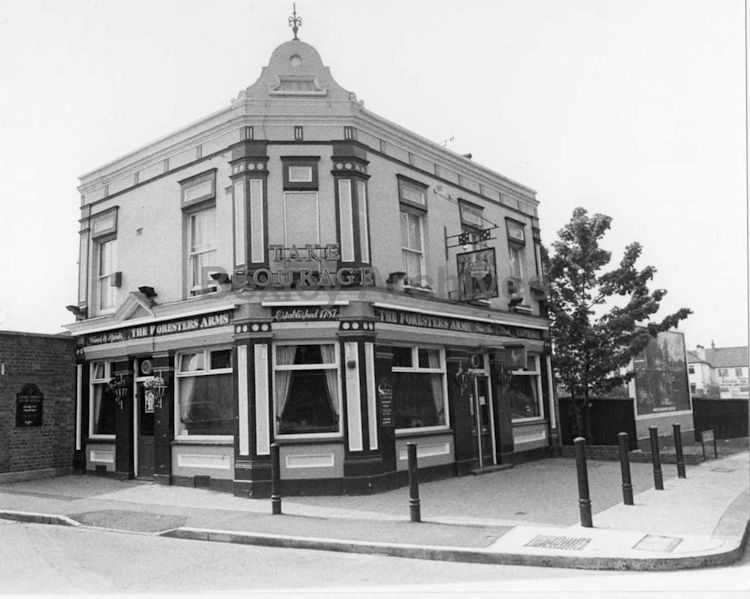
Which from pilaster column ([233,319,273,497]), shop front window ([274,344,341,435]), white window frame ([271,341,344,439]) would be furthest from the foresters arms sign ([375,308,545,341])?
pilaster column ([233,319,273,497])

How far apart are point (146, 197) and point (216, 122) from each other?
9.24 feet

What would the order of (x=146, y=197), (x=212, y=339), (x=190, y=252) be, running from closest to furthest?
1. (x=212, y=339)
2. (x=190, y=252)
3. (x=146, y=197)

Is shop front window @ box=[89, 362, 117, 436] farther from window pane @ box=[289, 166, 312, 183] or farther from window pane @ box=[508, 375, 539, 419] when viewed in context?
window pane @ box=[508, 375, 539, 419]

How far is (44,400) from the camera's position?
1588cm

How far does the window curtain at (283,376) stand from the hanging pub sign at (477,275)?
4470 millimetres

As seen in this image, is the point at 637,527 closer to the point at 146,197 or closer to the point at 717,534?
the point at 717,534

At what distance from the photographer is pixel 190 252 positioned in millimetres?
14492

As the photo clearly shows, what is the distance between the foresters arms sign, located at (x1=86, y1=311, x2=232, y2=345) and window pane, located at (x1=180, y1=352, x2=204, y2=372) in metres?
0.54

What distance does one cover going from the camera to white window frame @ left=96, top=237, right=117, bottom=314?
16.3 meters

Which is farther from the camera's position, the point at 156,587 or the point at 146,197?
the point at 146,197

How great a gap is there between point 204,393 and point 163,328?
1.76 meters

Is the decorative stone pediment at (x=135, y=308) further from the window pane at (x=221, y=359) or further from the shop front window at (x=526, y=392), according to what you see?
the shop front window at (x=526, y=392)

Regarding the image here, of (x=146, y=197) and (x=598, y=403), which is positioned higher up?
(x=146, y=197)

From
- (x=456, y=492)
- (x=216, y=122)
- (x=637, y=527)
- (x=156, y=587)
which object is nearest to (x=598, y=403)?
(x=456, y=492)
